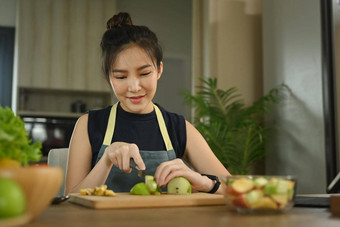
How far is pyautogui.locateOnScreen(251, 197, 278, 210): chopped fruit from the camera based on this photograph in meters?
0.95

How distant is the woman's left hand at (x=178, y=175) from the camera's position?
1378mm

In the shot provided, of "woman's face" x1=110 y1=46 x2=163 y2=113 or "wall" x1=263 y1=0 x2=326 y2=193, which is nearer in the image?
"woman's face" x1=110 y1=46 x2=163 y2=113

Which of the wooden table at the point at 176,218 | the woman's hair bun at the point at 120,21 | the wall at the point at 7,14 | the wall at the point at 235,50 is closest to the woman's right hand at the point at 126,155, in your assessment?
the wooden table at the point at 176,218

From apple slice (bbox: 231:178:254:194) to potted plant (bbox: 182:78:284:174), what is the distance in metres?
3.04

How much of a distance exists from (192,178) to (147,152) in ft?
1.47

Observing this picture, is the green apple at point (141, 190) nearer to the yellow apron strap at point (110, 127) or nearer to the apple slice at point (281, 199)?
the apple slice at point (281, 199)

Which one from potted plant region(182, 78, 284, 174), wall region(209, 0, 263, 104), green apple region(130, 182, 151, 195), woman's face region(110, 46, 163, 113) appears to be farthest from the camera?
wall region(209, 0, 263, 104)

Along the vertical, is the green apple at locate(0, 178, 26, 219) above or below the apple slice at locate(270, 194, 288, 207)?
above

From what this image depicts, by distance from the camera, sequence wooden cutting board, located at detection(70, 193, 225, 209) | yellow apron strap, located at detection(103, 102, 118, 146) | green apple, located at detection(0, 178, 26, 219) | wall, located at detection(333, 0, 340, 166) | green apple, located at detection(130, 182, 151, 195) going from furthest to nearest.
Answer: wall, located at detection(333, 0, 340, 166) → yellow apron strap, located at detection(103, 102, 118, 146) → green apple, located at detection(130, 182, 151, 195) → wooden cutting board, located at detection(70, 193, 225, 209) → green apple, located at detection(0, 178, 26, 219)

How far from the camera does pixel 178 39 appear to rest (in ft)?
22.9

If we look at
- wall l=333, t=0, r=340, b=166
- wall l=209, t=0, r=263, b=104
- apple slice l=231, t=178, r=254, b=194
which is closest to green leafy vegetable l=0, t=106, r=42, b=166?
apple slice l=231, t=178, r=254, b=194

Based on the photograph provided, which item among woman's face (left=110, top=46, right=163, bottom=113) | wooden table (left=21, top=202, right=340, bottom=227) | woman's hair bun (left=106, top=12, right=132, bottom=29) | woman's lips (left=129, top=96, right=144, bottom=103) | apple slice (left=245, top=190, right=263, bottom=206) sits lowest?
wooden table (left=21, top=202, right=340, bottom=227)

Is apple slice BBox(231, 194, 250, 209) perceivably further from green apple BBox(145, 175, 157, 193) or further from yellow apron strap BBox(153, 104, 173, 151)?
yellow apron strap BBox(153, 104, 173, 151)

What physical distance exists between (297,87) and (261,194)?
3.18 m
